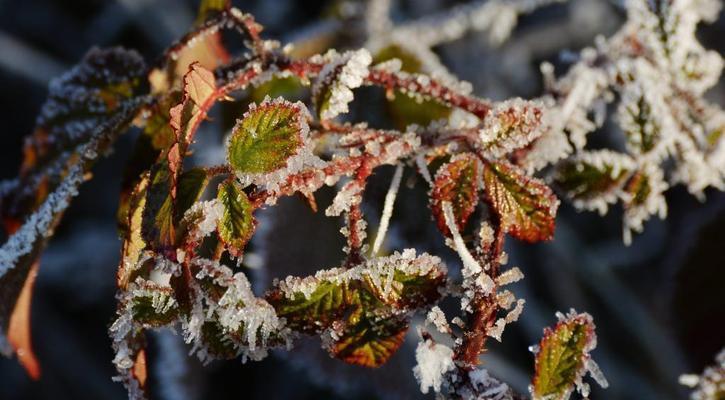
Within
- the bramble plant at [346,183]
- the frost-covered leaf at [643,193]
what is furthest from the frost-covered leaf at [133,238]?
the frost-covered leaf at [643,193]

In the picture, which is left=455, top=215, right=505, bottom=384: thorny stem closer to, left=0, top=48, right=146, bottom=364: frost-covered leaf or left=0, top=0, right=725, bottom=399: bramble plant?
left=0, top=0, right=725, bottom=399: bramble plant

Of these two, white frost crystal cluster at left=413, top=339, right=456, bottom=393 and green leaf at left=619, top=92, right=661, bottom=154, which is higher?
green leaf at left=619, top=92, right=661, bottom=154

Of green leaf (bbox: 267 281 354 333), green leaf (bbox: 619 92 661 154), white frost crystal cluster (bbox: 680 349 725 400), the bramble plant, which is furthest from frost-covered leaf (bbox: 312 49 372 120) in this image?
white frost crystal cluster (bbox: 680 349 725 400)

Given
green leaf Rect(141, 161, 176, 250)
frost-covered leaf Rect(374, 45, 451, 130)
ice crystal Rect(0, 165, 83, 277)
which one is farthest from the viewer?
frost-covered leaf Rect(374, 45, 451, 130)

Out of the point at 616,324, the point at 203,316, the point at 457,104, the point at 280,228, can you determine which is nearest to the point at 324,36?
the point at 280,228

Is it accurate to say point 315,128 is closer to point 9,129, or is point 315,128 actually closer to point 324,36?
point 324,36

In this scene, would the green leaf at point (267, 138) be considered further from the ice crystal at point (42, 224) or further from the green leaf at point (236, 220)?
the ice crystal at point (42, 224)

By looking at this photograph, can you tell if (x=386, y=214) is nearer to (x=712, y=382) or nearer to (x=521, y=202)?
(x=521, y=202)
